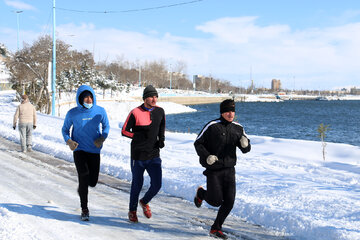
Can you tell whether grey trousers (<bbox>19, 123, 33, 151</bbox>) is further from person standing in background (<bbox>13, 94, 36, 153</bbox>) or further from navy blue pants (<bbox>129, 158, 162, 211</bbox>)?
navy blue pants (<bbox>129, 158, 162, 211</bbox>)

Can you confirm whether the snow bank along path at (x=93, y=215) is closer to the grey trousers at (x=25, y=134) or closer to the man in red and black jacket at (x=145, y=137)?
the man in red and black jacket at (x=145, y=137)

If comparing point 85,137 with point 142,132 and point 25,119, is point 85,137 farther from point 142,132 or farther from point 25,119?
point 25,119

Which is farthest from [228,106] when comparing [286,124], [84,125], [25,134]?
[286,124]

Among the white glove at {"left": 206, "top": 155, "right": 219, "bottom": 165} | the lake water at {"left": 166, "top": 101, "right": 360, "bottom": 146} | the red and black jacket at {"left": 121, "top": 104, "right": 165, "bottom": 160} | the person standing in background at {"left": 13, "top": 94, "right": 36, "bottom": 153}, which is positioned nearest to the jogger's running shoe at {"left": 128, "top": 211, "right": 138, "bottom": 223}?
the red and black jacket at {"left": 121, "top": 104, "right": 165, "bottom": 160}

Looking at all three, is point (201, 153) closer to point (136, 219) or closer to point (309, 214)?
point (136, 219)

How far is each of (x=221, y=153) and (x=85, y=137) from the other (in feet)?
6.12

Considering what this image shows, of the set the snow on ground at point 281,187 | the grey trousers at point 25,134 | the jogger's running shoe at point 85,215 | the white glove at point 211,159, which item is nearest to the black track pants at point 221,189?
the white glove at point 211,159

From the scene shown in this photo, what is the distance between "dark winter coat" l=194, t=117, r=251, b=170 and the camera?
4406mm

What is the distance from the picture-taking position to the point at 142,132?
4793mm

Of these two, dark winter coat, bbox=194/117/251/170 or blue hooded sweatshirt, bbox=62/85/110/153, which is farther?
blue hooded sweatshirt, bbox=62/85/110/153

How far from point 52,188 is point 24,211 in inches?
64.0

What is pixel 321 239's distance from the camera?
4.55 meters

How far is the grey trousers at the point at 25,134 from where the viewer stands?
11430mm

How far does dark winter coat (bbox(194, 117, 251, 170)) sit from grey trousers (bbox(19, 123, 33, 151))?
8.67 meters
